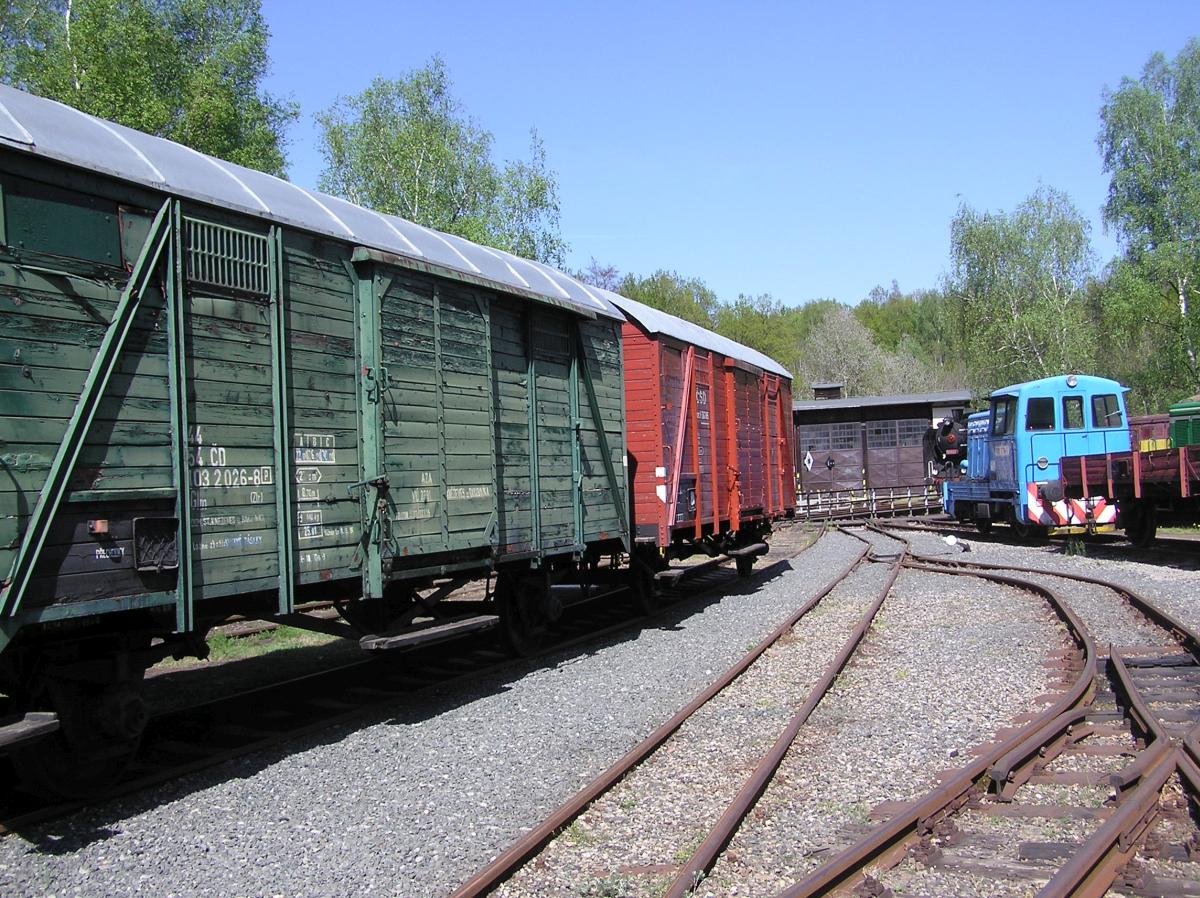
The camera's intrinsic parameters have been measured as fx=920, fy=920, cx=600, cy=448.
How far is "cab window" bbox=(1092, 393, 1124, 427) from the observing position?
66.6ft

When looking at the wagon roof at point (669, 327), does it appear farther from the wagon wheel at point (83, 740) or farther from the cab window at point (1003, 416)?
the cab window at point (1003, 416)

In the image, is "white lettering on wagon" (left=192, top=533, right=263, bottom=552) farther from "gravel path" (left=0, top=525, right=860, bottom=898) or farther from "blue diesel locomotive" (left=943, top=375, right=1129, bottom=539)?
"blue diesel locomotive" (left=943, top=375, right=1129, bottom=539)

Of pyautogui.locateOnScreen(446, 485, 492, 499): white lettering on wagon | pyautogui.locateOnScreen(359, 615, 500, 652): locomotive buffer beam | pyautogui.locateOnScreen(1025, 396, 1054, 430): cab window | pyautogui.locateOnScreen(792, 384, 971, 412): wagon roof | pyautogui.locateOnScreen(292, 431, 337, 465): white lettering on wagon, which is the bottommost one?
pyautogui.locateOnScreen(359, 615, 500, 652): locomotive buffer beam

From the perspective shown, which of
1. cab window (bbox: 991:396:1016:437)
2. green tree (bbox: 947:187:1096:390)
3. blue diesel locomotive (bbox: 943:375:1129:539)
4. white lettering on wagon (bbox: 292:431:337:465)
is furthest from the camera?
green tree (bbox: 947:187:1096:390)

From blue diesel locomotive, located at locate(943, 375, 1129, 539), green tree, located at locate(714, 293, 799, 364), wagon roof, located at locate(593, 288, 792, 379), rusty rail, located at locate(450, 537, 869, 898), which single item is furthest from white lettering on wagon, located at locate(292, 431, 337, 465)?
green tree, located at locate(714, 293, 799, 364)

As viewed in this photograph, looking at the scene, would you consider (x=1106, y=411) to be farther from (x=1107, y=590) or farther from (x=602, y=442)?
(x=602, y=442)

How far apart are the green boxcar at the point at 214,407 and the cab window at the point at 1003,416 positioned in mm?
15498

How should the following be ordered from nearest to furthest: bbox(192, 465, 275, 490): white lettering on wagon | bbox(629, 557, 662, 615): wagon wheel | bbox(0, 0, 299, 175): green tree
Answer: bbox(192, 465, 275, 490): white lettering on wagon, bbox(629, 557, 662, 615): wagon wheel, bbox(0, 0, 299, 175): green tree

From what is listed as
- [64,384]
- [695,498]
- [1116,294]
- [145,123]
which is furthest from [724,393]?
[1116,294]

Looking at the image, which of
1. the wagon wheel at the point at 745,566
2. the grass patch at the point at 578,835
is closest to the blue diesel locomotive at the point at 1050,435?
the wagon wheel at the point at 745,566

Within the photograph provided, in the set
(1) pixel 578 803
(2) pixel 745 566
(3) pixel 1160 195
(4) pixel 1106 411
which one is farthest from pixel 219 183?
(3) pixel 1160 195

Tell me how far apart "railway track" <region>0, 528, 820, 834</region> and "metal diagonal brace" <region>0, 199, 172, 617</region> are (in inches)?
53.9

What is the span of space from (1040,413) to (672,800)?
17.9 metres

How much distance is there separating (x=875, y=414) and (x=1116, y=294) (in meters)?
12.9
